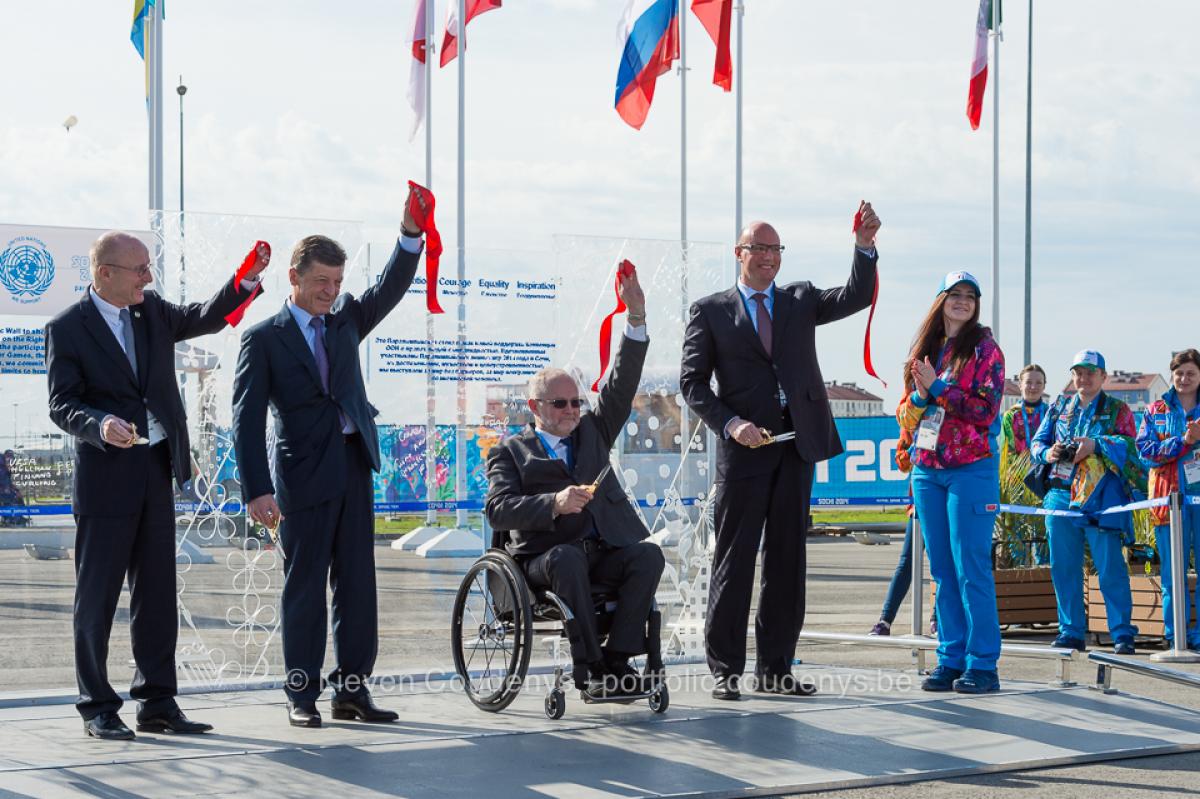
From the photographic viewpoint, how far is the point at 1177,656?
853cm

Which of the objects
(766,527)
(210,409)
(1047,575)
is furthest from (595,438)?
(1047,575)

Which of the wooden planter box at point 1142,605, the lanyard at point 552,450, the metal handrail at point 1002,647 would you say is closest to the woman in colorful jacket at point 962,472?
the metal handrail at point 1002,647

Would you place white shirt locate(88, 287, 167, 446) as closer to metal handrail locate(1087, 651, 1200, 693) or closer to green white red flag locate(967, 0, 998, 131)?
metal handrail locate(1087, 651, 1200, 693)

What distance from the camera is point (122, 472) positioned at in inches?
226

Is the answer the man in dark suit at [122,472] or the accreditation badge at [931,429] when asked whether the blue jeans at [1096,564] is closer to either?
the accreditation badge at [931,429]

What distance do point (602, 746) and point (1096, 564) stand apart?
4.42m

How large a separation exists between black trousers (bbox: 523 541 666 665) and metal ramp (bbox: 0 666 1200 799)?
30 centimetres

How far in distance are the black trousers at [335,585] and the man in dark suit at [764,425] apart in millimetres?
1458

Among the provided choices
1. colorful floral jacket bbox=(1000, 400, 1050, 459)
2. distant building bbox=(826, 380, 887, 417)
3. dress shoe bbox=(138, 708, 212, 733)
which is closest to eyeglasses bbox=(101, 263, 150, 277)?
dress shoe bbox=(138, 708, 212, 733)

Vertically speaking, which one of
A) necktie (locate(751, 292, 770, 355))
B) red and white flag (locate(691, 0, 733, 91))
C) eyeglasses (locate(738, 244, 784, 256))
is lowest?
necktie (locate(751, 292, 770, 355))

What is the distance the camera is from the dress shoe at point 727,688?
6520 millimetres

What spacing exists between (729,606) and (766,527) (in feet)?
1.19

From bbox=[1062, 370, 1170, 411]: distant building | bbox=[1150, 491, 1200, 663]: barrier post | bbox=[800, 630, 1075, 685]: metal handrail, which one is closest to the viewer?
bbox=[800, 630, 1075, 685]: metal handrail

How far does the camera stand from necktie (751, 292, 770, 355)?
6.66 meters
